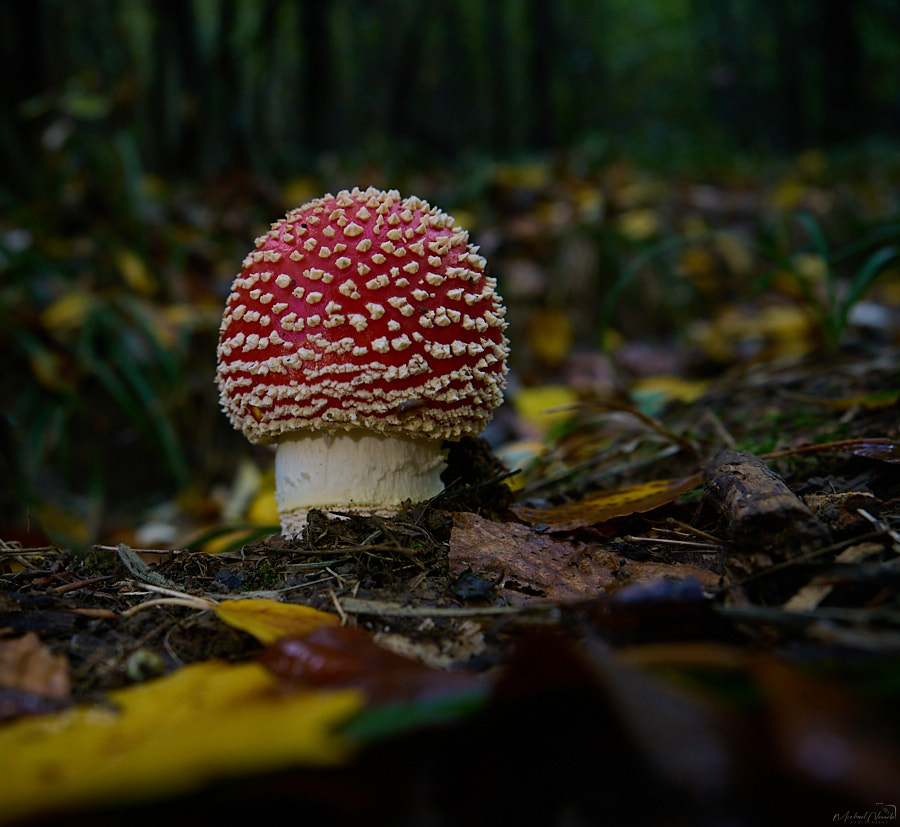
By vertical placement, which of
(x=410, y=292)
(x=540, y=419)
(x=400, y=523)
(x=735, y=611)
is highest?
(x=410, y=292)

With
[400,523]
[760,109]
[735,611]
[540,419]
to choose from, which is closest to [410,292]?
[400,523]

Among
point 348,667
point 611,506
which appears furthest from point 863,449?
point 348,667

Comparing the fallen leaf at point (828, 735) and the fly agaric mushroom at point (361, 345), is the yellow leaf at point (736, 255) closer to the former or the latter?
the fly agaric mushroom at point (361, 345)

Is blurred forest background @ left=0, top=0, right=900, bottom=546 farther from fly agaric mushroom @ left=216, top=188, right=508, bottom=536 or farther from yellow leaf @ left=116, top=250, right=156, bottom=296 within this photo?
fly agaric mushroom @ left=216, top=188, right=508, bottom=536

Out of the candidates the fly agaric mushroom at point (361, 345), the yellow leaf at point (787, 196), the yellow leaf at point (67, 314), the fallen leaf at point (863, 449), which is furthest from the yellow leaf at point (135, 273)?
the yellow leaf at point (787, 196)

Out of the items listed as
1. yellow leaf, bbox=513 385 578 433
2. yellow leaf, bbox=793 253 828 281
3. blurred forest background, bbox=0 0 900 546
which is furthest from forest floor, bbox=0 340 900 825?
yellow leaf, bbox=793 253 828 281

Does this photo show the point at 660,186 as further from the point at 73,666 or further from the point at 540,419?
the point at 73,666

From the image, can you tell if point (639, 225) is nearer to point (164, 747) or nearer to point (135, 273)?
point (135, 273)
